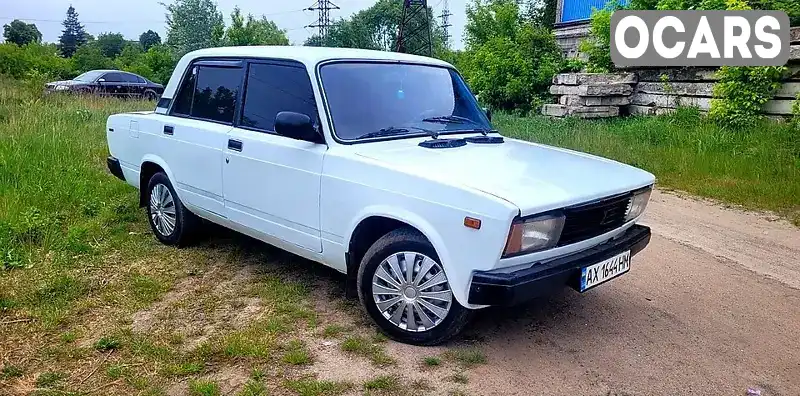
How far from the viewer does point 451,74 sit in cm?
512

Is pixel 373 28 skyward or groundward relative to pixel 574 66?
skyward

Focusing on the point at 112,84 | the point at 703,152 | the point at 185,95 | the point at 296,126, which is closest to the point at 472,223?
the point at 296,126

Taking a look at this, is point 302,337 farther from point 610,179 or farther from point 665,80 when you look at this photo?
point 665,80

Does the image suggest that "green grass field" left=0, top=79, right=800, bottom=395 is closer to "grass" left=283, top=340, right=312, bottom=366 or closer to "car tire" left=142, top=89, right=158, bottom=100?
"grass" left=283, top=340, right=312, bottom=366

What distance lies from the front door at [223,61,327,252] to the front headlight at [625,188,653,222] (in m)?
1.94

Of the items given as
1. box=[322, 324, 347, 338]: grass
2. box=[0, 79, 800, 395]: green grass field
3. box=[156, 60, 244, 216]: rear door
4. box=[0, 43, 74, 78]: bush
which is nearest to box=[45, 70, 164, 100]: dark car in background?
box=[0, 43, 74, 78]: bush

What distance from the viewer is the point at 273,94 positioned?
466 cm

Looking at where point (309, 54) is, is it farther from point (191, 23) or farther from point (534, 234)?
point (191, 23)

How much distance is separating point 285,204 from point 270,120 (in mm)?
666

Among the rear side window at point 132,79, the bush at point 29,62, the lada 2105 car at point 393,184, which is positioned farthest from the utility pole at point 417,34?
the lada 2105 car at point 393,184

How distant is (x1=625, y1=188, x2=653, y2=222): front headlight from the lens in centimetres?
403

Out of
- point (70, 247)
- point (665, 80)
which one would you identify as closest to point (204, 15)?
point (665, 80)

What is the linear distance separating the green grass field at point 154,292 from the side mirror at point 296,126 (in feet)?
3.75

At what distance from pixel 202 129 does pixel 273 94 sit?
2.53ft
